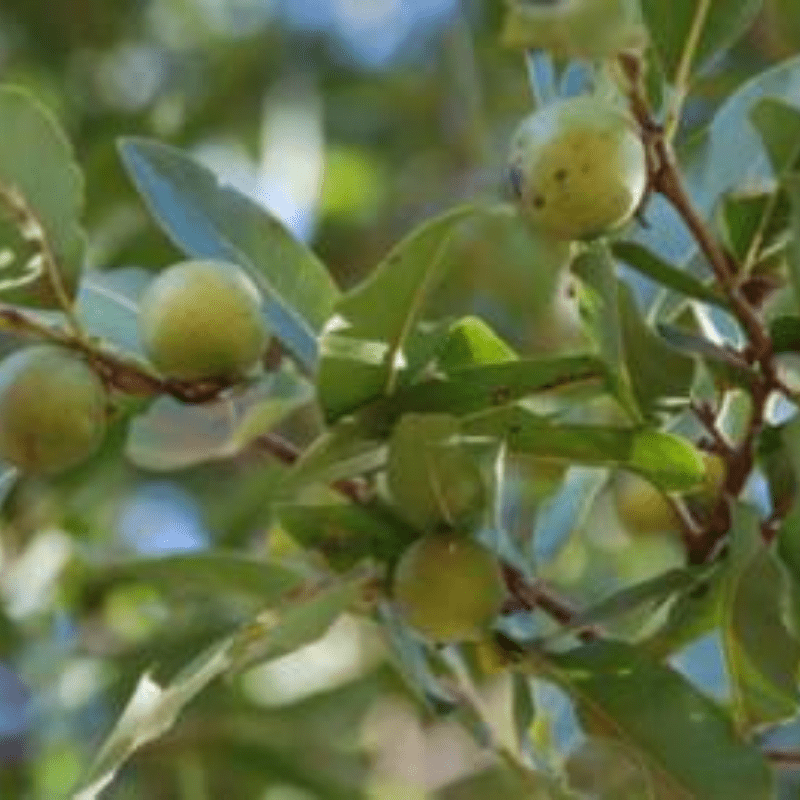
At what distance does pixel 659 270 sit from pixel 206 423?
0.95 ft

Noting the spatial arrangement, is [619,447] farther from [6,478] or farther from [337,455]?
[6,478]

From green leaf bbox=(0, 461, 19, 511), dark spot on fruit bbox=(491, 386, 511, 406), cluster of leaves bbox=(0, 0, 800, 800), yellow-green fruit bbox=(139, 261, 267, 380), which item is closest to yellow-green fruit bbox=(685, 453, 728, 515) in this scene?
cluster of leaves bbox=(0, 0, 800, 800)

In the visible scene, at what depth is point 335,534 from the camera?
1238mm

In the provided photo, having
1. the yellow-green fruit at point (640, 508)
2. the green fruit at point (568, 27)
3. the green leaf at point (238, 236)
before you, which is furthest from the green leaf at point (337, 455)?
the yellow-green fruit at point (640, 508)

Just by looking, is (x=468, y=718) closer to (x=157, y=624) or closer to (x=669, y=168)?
(x=669, y=168)

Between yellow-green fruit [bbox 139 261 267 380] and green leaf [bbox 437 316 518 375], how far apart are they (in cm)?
9

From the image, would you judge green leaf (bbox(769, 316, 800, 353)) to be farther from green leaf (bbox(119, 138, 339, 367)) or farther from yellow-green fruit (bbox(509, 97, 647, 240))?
green leaf (bbox(119, 138, 339, 367))

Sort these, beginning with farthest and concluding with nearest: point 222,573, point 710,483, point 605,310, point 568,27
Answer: point 222,573, point 710,483, point 605,310, point 568,27

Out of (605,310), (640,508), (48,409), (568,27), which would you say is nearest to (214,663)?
(48,409)

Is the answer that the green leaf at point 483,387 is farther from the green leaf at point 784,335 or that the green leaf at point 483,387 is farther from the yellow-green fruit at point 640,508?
the yellow-green fruit at point 640,508

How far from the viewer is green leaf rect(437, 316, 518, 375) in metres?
1.17

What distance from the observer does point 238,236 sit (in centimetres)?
130

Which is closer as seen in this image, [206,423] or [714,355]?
[714,355]

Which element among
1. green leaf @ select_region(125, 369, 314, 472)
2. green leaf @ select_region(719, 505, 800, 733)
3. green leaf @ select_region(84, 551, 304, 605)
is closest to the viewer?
green leaf @ select_region(719, 505, 800, 733)
